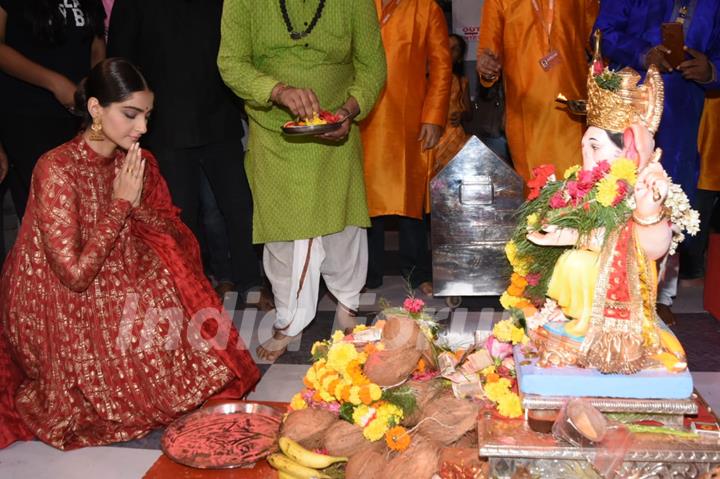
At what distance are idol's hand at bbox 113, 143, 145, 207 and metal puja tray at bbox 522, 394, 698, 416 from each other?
157cm

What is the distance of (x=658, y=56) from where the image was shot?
3.42 metres

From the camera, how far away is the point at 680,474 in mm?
1875

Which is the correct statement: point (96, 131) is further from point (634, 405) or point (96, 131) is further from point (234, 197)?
point (634, 405)

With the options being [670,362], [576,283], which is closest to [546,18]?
[576,283]

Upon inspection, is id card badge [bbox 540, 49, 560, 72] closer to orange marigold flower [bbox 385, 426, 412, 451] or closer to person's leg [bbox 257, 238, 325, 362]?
person's leg [bbox 257, 238, 325, 362]

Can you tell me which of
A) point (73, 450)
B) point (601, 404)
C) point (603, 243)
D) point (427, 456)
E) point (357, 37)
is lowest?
point (73, 450)

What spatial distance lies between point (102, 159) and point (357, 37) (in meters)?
1.19

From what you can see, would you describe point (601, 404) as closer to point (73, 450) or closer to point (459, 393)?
point (459, 393)

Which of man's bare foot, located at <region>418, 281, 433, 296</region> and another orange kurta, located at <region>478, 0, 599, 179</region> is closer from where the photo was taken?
another orange kurta, located at <region>478, 0, 599, 179</region>

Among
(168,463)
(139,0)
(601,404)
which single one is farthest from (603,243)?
(139,0)

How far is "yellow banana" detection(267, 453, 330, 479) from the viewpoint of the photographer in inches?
85.9

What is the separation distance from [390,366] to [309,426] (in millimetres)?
281

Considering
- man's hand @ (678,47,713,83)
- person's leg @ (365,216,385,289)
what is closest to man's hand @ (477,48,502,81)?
man's hand @ (678,47,713,83)

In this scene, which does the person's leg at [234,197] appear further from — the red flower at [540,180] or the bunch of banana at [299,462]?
the red flower at [540,180]
